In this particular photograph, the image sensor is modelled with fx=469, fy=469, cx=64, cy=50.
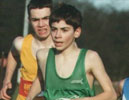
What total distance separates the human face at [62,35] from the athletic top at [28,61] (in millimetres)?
904

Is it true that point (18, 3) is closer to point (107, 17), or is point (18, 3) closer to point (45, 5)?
point (107, 17)

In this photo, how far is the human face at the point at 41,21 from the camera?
14.6ft

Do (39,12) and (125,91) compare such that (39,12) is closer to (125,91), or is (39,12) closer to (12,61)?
(12,61)

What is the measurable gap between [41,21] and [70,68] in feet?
3.04

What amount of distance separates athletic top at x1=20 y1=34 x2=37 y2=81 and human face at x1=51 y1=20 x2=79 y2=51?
90 centimetres

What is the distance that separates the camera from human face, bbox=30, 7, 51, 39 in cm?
445

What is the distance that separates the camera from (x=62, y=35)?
144 inches

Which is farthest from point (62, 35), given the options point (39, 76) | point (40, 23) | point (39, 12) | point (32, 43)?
point (32, 43)

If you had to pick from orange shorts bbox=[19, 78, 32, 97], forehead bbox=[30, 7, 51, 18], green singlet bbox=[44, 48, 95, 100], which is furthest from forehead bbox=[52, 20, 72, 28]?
orange shorts bbox=[19, 78, 32, 97]

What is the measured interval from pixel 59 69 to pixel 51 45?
97 centimetres

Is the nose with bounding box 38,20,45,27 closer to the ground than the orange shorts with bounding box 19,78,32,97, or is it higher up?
higher up

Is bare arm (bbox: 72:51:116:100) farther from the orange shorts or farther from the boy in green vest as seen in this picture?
the orange shorts

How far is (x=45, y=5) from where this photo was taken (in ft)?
15.3

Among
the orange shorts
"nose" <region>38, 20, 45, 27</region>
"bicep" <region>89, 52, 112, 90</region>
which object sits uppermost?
"nose" <region>38, 20, 45, 27</region>
